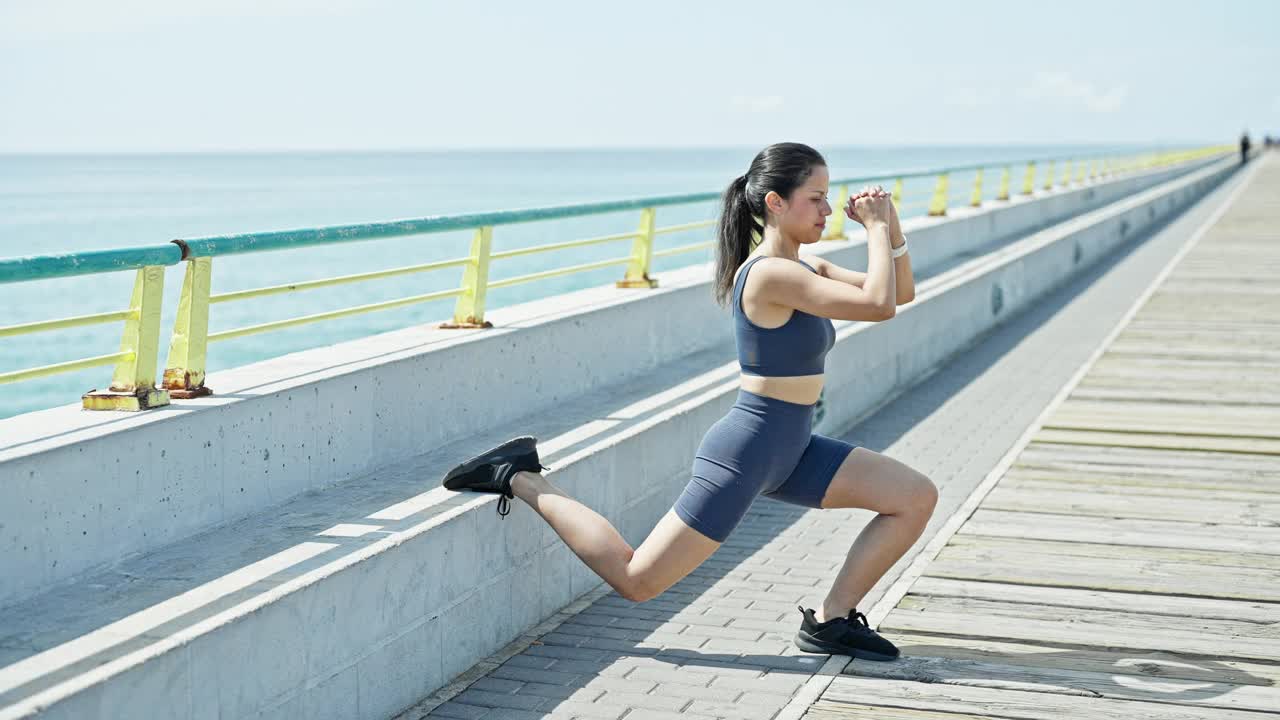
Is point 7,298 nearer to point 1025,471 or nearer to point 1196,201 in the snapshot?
point 1196,201

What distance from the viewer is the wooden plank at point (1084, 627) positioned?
16.8 ft

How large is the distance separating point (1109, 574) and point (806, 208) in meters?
2.22

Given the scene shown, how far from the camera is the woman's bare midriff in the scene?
498 cm

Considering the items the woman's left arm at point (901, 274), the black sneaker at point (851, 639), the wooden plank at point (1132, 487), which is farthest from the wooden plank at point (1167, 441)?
the black sneaker at point (851, 639)

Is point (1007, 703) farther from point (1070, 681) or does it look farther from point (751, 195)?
point (751, 195)

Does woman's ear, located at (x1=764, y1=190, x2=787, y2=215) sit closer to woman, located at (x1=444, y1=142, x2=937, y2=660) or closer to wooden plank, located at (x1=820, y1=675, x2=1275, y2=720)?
woman, located at (x1=444, y1=142, x2=937, y2=660)

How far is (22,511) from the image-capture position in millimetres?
4324

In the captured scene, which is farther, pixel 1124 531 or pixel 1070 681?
pixel 1124 531

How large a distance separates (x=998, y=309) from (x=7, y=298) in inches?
1925

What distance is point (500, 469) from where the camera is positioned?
5320 millimetres

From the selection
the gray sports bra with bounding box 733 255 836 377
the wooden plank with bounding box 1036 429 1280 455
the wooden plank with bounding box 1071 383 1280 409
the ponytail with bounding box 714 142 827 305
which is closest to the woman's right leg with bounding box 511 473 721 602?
the gray sports bra with bounding box 733 255 836 377

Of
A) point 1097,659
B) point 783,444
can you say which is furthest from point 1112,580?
point 783,444

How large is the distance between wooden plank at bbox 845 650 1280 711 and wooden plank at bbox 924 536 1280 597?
2.87 ft

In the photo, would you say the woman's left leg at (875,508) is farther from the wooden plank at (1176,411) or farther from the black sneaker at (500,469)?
the wooden plank at (1176,411)
